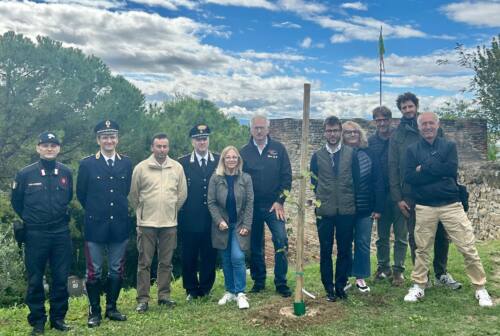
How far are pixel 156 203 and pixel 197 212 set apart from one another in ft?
1.77

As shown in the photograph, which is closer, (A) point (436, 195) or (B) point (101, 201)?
(B) point (101, 201)

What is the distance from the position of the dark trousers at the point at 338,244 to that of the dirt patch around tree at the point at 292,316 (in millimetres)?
299

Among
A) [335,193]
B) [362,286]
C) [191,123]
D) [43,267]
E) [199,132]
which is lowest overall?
[362,286]

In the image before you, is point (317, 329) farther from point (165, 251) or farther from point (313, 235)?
point (313, 235)

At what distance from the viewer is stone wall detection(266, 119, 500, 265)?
995 cm

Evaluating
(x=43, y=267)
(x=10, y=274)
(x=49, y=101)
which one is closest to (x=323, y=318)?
(x=43, y=267)

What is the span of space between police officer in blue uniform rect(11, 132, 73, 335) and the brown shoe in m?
4.05

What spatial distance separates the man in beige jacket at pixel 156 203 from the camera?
5.34 meters

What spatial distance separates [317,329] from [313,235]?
36.6 feet

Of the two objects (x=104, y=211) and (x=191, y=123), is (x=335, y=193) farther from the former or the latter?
(x=191, y=123)

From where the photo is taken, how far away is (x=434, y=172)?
512 cm

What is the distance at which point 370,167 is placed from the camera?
556 centimetres

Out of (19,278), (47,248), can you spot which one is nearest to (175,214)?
(47,248)

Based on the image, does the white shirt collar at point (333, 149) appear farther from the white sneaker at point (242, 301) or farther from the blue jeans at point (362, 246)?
the white sneaker at point (242, 301)
